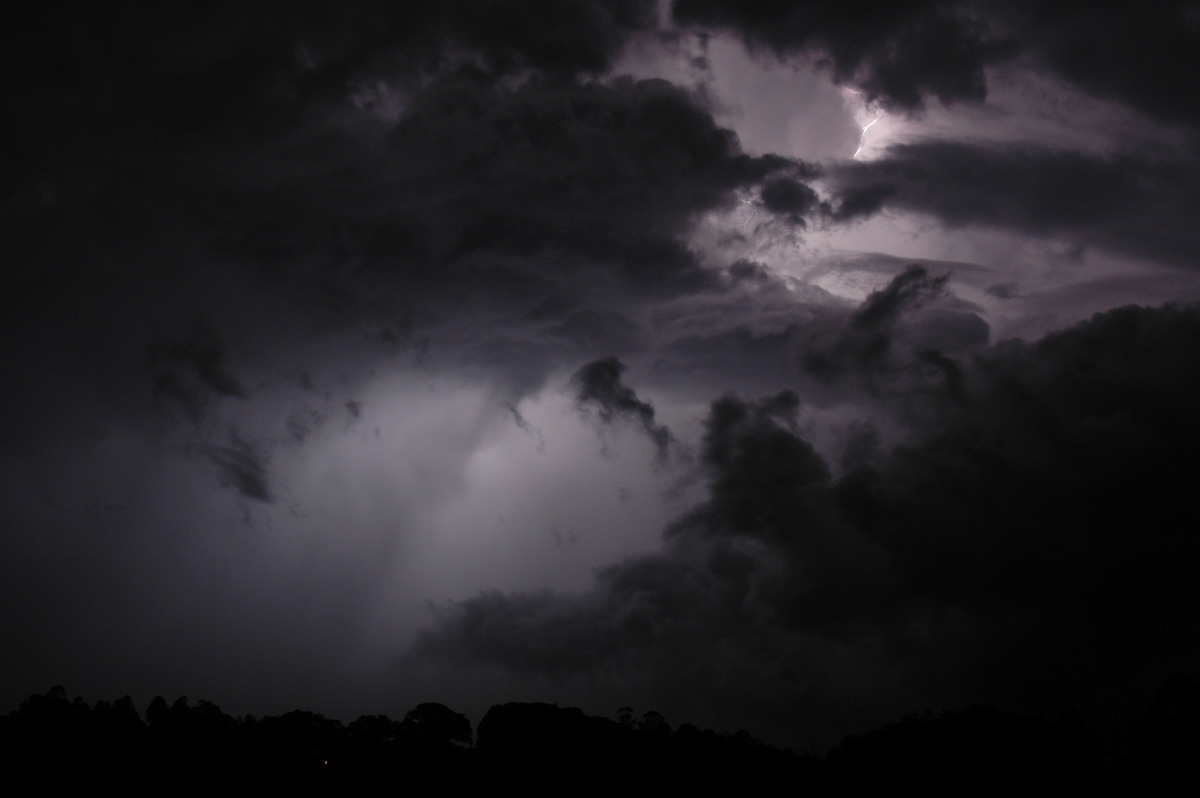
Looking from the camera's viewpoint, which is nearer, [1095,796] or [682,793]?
[1095,796]

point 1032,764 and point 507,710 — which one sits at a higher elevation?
point 507,710

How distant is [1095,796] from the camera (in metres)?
122

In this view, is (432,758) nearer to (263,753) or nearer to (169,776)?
(263,753)

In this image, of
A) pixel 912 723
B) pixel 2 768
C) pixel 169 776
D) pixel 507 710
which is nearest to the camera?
pixel 2 768

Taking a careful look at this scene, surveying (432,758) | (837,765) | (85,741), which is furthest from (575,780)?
(85,741)

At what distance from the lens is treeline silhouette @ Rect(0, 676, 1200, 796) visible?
125 m

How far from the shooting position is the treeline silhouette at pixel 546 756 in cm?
12500

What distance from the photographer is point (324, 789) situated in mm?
140875

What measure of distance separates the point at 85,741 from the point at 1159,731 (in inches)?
5572

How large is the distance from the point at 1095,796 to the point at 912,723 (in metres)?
28.3

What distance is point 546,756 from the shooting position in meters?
146

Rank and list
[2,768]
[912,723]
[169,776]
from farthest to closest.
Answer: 1. [912,723]
2. [169,776]
3. [2,768]

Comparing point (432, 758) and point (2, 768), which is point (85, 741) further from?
point (432, 758)

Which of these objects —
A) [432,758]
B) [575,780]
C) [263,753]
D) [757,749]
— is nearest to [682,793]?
[575,780]
